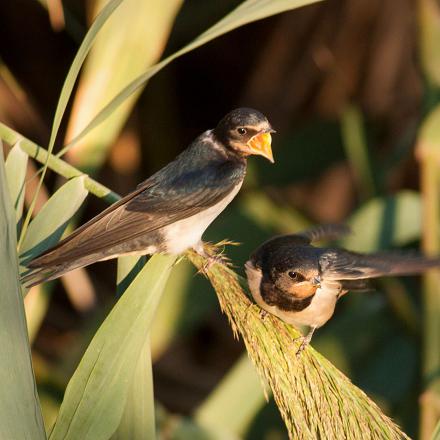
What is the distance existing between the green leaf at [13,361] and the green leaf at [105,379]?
0.11 meters

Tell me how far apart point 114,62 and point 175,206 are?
1.22 ft

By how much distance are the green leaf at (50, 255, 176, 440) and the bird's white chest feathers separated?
1.30ft

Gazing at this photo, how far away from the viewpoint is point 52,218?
1.45 metres

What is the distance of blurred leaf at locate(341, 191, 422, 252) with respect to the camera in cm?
270

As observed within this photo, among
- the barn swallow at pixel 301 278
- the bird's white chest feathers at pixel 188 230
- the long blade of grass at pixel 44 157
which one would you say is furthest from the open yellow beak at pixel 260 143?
the long blade of grass at pixel 44 157

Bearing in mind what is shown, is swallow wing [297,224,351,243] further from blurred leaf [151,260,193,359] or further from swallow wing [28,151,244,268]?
blurred leaf [151,260,193,359]

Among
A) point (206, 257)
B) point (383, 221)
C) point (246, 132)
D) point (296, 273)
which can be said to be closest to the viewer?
point (206, 257)

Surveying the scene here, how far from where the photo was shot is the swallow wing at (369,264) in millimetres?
1427

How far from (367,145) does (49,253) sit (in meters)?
2.07

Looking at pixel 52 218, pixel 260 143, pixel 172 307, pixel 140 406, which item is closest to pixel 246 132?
pixel 260 143

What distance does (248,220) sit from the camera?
10.1 ft

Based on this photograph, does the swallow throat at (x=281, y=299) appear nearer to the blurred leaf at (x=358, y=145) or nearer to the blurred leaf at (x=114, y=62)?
the blurred leaf at (x=114, y=62)

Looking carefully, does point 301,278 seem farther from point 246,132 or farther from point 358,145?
point 358,145

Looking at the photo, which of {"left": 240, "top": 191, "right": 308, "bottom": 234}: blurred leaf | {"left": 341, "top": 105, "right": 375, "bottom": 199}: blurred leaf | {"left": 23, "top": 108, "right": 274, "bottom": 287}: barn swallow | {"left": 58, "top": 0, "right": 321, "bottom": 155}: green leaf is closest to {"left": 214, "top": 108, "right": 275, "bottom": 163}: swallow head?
{"left": 23, "top": 108, "right": 274, "bottom": 287}: barn swallow
